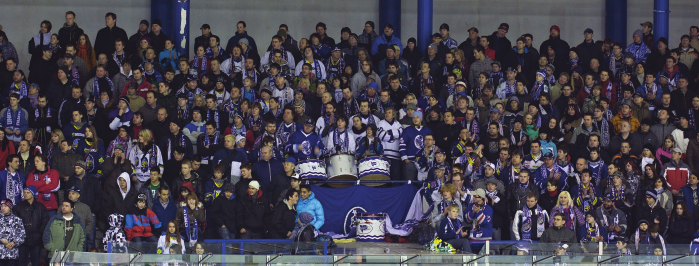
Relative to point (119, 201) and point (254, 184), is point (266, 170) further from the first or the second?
point (119, 201)

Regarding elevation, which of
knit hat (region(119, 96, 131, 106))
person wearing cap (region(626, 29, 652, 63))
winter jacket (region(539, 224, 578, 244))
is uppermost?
person wearing cap (region(626, 29, 652, 63))

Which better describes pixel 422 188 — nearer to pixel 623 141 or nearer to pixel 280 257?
pixel 623 141

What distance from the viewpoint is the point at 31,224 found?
1823 centimetres

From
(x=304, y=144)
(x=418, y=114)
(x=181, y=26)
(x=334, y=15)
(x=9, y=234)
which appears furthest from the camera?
(x=334, y=15)

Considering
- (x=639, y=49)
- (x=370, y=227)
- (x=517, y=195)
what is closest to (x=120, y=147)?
(x=370, y=227)

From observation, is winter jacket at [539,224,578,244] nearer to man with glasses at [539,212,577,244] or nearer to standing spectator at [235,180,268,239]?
man with glasses at [539,212,577,244]

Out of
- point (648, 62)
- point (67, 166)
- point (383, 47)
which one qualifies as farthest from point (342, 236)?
point (648, 62)

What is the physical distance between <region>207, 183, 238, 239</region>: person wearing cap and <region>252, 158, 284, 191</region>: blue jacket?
0.99m

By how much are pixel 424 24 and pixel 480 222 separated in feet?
24.1

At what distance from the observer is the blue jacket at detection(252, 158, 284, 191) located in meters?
19.7

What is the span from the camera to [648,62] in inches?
973

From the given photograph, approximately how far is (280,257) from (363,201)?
17.0 ft

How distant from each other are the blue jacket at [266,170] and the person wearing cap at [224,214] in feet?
3.25

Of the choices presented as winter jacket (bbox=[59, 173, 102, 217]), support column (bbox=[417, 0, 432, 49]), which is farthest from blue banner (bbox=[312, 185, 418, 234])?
support column (bbox=[417, 0, 432, 49])
